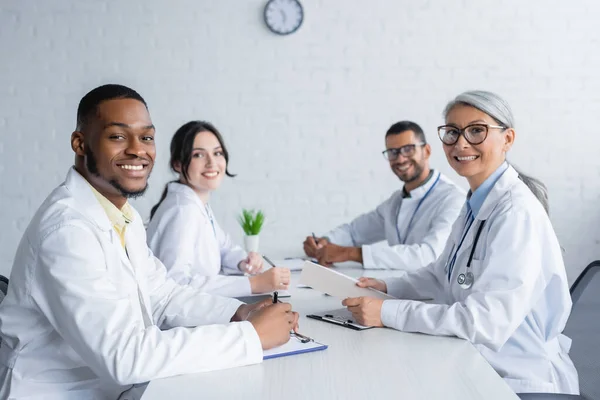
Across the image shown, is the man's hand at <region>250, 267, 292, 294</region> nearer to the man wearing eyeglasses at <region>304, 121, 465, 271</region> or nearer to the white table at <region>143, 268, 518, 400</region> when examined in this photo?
the white table at <region>143, 268, 518, 400</region>

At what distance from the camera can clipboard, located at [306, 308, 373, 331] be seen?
5.66ft

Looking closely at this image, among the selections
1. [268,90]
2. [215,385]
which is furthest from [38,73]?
[215,385]

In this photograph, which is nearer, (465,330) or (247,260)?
(465,330)

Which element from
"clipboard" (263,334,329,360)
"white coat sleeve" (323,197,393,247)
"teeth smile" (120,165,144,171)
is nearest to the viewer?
"clipboard" (263,334,329,360)

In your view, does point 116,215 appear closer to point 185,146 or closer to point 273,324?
point 273,324

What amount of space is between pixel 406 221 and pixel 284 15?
6.10ft

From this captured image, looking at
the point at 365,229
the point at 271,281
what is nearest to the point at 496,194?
the point at 271,281

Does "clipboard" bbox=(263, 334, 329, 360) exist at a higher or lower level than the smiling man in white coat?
lower

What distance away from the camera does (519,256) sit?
1.66 meters

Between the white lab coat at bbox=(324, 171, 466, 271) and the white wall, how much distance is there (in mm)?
642

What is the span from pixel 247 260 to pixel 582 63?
9.80 ft

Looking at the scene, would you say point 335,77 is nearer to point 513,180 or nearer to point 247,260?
point 247,260

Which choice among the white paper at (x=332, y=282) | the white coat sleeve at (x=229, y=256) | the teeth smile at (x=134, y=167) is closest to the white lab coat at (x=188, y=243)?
the white coat sleeve at (x=229, y=256)

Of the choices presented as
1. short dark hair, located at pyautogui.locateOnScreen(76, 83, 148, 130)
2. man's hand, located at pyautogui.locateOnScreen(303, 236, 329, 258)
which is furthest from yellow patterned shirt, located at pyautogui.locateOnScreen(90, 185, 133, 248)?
man's hand, located at pyautogui.locateOnScreen(303, 236, 329, 258)
